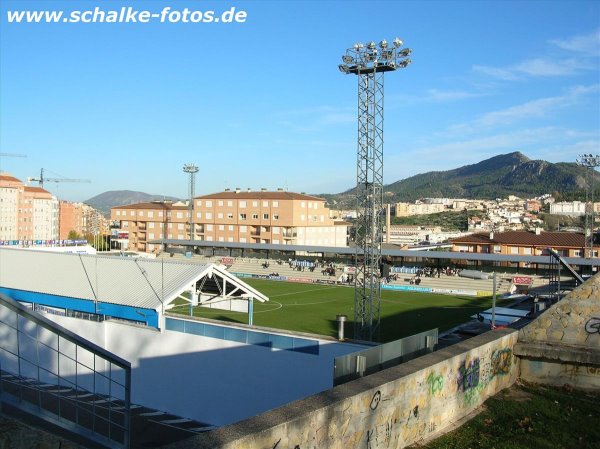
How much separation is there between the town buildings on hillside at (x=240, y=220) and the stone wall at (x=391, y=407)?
3023 inches

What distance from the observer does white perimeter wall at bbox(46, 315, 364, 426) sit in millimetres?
15031

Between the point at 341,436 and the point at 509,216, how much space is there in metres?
204

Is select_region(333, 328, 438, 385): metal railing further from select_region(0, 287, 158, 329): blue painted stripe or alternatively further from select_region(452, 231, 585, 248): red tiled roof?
select_region(452, 231, 585, 248): red tiled roof

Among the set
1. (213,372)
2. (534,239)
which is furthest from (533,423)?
(534,239)

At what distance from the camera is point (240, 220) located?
90.6m

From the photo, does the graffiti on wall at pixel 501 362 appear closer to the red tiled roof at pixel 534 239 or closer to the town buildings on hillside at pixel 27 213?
the red tiled roof at pixel 534 239

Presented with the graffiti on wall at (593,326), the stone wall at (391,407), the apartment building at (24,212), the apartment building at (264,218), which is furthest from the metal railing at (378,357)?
the apartment building at (24,212)

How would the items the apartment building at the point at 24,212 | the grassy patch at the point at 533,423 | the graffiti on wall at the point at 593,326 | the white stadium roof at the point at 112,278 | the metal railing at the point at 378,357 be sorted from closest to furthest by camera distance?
the grassy patch at the point at 533,423 < the metal railing at the point at 378,357 < the graffiti on wall at the point at 593,326 < the white stadium roof at the point at 112,278 < the apartment building at the point at 24,212

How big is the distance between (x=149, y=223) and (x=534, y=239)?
6192cm

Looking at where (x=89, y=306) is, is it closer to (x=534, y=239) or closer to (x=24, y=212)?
(x=534, y=239)

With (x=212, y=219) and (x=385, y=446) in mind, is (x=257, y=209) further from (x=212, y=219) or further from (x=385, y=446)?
(x=385, y=446)

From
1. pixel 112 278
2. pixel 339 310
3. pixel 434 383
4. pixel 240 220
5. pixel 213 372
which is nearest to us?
pixel 434 383

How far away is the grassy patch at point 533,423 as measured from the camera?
23.5 ft

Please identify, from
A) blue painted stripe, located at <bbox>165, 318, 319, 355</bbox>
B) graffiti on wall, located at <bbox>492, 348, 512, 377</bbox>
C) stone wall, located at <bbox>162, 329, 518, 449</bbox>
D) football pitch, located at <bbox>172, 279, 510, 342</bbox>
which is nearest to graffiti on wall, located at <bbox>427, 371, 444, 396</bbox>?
stone wall, located at <bbox>162, 329, 518, 449</bbox>
